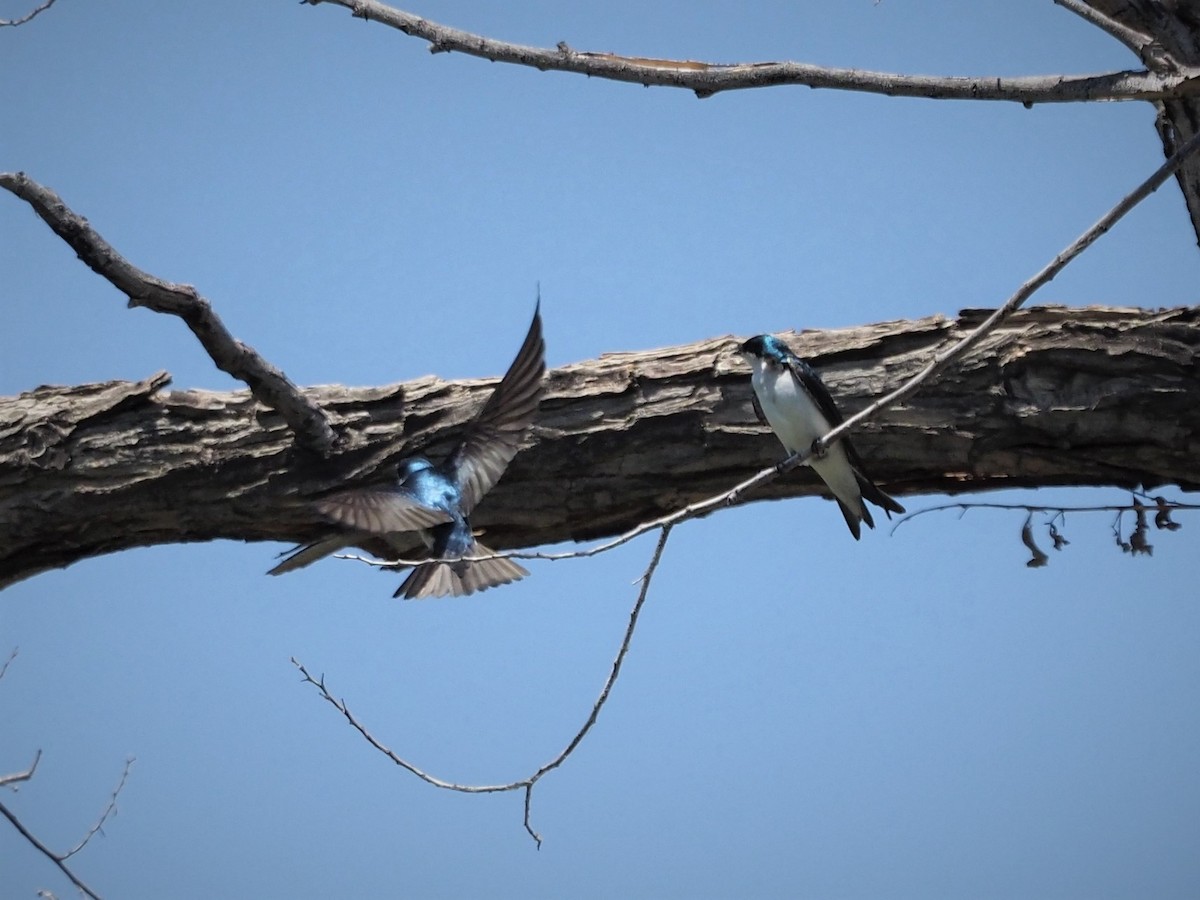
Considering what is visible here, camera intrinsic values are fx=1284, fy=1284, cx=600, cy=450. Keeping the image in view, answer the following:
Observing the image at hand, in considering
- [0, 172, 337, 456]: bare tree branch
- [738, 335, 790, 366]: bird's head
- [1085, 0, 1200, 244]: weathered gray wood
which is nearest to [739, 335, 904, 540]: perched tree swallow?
[738, 335, 790, 366]: bird's head

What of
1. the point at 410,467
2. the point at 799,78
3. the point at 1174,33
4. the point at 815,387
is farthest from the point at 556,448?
the point at 1174,33

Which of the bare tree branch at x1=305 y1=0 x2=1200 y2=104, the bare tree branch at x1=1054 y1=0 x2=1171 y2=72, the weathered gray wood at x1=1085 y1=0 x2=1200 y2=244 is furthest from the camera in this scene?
the weathered gray wood at x1=1085 y1=0 x2=1200 y2=244

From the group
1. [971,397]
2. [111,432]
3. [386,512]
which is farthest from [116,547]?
[971,397]

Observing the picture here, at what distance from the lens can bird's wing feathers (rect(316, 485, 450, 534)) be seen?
4293mm

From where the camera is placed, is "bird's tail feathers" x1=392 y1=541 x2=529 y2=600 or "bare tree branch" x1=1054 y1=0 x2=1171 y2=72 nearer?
"bare tree branch" x1=1054 y1=0 x2=1171 y2=72

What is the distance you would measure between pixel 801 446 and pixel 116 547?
2544 mm

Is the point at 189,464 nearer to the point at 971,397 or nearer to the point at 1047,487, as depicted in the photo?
the point at 971,397

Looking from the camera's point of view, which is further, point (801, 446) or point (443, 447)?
point (443, 447)

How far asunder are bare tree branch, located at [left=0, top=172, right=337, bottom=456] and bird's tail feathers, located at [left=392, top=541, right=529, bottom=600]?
57cm

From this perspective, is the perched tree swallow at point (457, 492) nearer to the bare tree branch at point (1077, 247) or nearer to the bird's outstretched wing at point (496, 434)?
the bird's outstretched wing at point (496, 434)

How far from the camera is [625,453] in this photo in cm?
448

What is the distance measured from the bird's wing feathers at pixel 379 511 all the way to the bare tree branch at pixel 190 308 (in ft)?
0.85

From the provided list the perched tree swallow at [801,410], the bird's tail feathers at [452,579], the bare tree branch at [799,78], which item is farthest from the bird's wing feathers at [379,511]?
the bare tree branch at [799,78]

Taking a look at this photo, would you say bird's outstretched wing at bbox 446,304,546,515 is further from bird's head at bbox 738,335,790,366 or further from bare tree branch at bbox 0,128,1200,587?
bird's head at bbox 738,335,790,366
